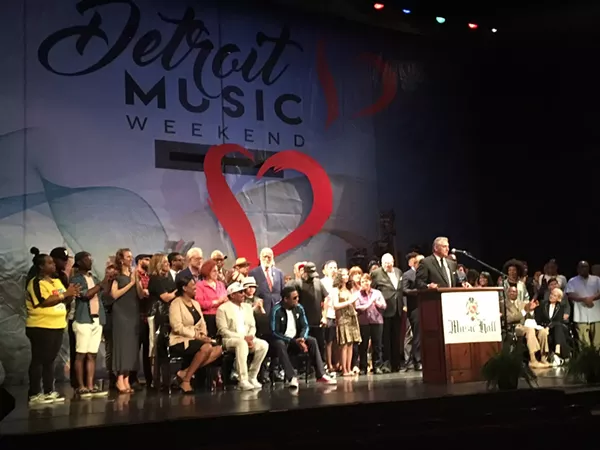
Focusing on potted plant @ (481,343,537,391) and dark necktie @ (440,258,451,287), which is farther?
dark necktie @ (440,258,451,287)

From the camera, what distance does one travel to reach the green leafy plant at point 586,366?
6.57 metres

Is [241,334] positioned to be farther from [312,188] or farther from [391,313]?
[312,188]

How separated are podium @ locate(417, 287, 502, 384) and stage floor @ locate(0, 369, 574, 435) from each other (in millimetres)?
250

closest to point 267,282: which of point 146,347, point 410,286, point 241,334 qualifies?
point 241,334

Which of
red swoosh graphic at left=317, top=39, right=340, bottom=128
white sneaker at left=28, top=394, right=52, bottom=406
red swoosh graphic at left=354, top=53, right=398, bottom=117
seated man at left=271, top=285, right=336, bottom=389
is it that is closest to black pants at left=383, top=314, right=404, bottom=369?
seated man at left=271, top=285, right=336, bottom=389

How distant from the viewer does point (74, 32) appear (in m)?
9.64

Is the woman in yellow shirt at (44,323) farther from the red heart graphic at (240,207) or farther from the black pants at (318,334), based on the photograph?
the red heart graphic at (240,207)

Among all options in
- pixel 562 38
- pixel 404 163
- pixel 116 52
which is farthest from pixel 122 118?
pixel 562 38

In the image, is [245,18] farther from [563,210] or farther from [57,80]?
[563,210]

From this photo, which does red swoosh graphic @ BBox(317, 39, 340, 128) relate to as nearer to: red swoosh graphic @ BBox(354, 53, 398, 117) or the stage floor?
red swoosh graphic @ BBox(354, 53, 398, 117)

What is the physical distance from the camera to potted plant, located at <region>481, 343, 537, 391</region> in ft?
20.0

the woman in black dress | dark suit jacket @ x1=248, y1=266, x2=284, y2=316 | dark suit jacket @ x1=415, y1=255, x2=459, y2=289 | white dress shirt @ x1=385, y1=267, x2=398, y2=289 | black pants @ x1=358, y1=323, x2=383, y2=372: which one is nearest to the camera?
the woman in black dress

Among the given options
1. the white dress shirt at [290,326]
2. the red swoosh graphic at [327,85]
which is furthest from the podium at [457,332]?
the red swoosh graphic at [327,85]

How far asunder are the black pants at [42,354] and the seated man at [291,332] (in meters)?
2.11
